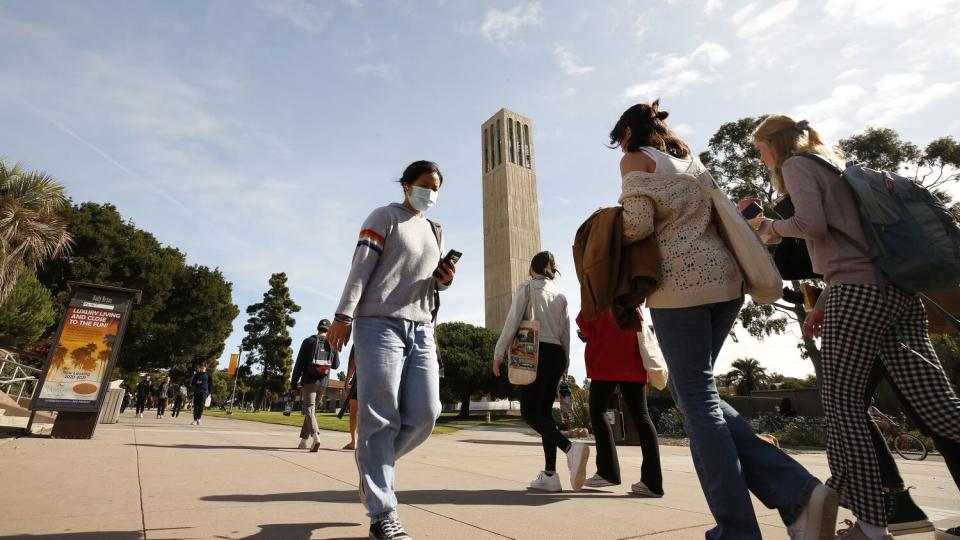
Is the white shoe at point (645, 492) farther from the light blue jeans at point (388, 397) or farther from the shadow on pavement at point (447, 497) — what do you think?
the light blue jeans at point (388, 397)

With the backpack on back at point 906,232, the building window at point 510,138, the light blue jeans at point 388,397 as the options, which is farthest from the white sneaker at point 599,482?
the building window at point 510,138

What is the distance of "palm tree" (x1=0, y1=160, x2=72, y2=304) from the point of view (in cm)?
1370

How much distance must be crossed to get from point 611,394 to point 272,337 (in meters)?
55.5

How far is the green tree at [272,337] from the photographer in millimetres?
54000

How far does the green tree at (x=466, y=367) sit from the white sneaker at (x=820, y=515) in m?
34.7

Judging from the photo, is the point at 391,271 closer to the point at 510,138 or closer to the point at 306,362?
the point at 306,362

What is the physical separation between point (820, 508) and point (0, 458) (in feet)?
19.2

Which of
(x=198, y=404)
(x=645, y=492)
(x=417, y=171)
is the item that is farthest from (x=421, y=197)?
(x=198, y=404)

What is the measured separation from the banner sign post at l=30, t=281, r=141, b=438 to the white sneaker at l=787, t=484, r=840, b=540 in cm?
840

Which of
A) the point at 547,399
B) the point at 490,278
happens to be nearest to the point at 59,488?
the point at 547,399

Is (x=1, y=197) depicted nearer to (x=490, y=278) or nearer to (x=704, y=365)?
(x=704, y=365)

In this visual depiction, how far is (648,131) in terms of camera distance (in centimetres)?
235

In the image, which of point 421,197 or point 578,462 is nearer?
point 421,197

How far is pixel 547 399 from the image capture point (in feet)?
13.0
